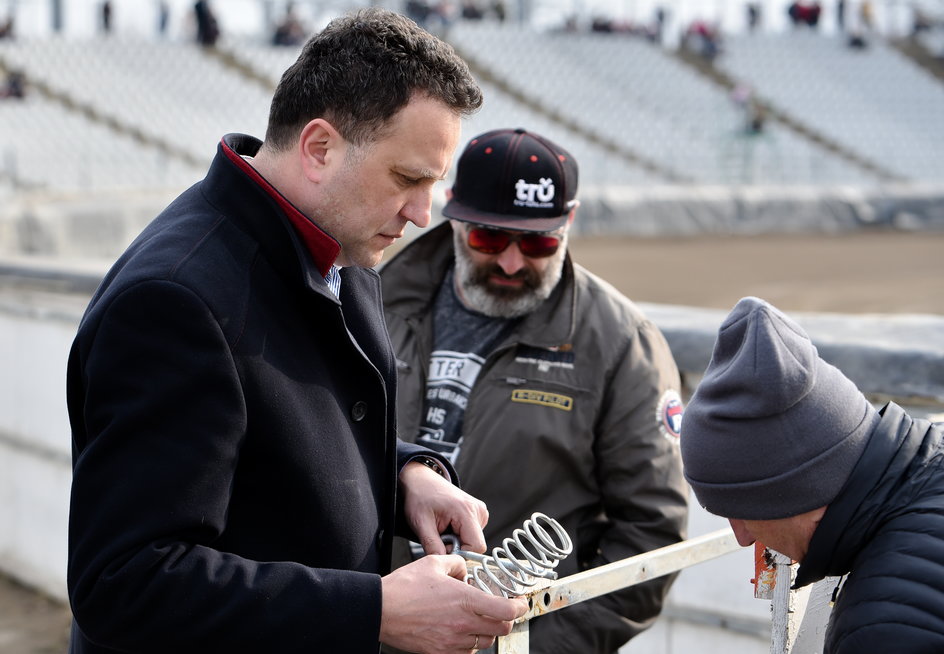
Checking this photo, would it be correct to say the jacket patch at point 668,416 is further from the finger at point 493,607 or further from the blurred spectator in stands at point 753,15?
the blurred spectator in stands at point 753,15

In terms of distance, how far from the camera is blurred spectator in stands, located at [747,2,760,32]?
37.0m

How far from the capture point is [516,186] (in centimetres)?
310

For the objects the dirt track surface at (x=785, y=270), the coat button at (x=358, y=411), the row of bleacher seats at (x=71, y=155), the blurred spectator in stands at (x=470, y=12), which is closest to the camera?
the coat button at (x=358, y=411)

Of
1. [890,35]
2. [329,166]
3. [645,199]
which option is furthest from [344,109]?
[890,35]

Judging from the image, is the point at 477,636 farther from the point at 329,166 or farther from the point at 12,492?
the point at 12,492

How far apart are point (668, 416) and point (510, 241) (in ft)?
2.09

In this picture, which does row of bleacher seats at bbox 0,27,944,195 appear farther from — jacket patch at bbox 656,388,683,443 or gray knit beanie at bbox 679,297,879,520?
gray knit beanie at bbox 679,297,879,520

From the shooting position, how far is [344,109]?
1.85m

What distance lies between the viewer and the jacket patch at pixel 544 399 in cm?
288

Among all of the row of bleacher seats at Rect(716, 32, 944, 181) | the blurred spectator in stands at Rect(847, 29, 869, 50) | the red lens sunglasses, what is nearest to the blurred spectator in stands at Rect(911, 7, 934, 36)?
the row of bleacher seats at Rect(716, 32, 944, 181)

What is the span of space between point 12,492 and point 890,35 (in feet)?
123

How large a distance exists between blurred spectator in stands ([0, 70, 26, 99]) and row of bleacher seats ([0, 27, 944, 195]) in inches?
8.2

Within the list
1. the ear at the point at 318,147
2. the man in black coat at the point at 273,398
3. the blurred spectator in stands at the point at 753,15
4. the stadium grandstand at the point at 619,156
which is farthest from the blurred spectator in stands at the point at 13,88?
the blurred spectator in stands at the point at 753,15

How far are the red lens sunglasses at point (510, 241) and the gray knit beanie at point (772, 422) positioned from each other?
1.36 meters
